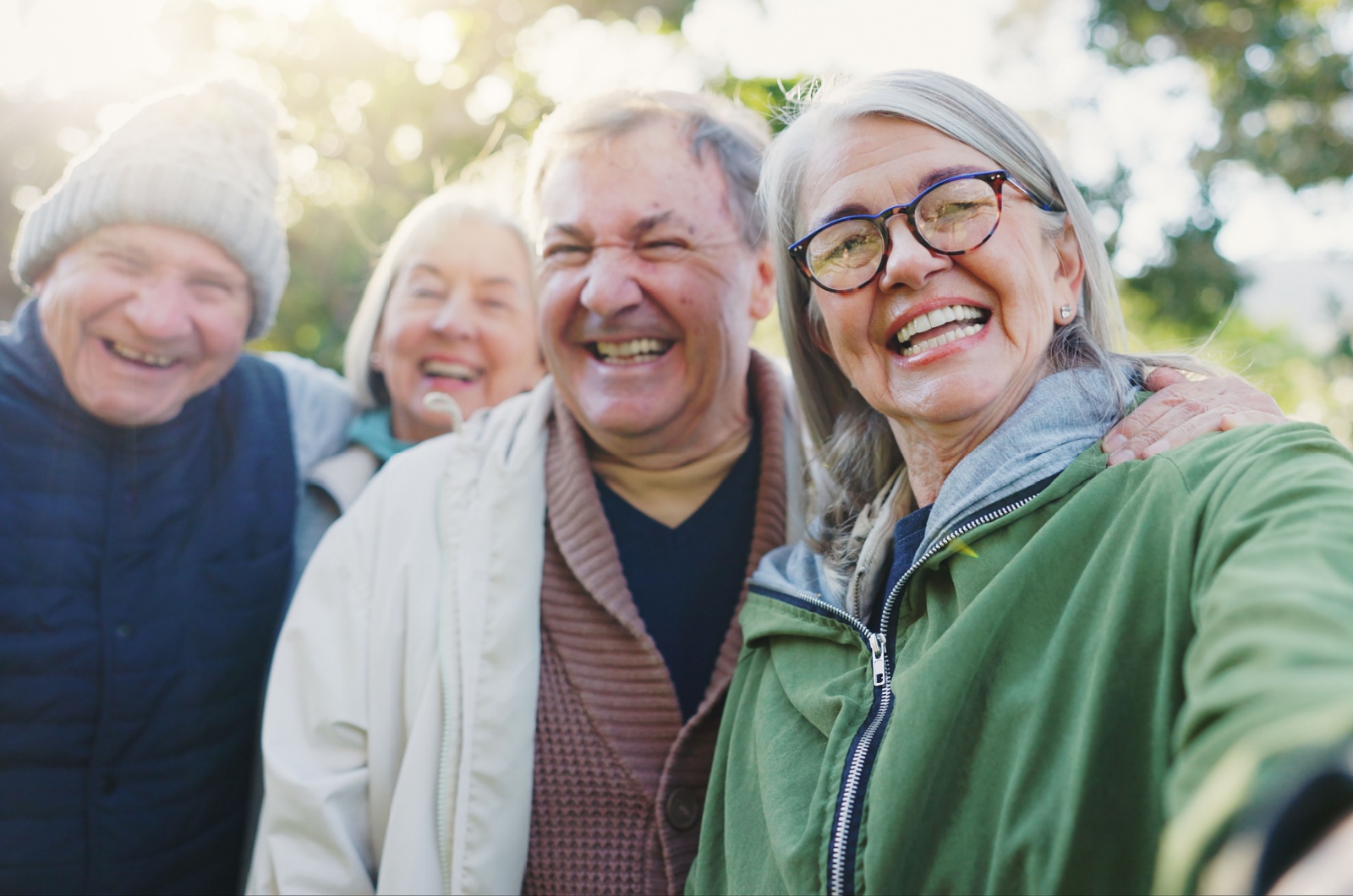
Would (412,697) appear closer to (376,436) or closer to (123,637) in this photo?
(123,637)

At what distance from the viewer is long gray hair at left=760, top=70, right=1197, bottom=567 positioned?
154cm

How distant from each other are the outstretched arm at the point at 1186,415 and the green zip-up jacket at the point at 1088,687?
48 mm

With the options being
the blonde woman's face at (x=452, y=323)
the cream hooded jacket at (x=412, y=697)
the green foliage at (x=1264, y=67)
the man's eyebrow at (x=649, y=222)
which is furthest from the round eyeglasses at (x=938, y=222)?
the green foliage at (x=1264, y=67)

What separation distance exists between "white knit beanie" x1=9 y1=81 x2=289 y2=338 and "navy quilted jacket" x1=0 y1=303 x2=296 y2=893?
0.28 metres

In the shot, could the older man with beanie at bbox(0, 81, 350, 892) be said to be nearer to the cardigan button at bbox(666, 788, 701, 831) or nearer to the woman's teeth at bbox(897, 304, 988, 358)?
the cardigan button at bbox(666, 788, 701, 831)

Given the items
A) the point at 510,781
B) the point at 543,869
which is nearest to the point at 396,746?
the point at 510,781

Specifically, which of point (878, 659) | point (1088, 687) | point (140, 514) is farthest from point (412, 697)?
point (1088, 687)

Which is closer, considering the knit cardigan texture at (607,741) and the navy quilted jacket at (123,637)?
the knit cardigan texture at (607,741)

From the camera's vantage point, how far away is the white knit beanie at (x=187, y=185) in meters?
2.28

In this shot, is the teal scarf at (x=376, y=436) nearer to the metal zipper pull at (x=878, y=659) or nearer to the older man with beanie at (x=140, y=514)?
the older man with beanie at (x=140, y=514)

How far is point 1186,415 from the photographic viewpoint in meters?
1.36

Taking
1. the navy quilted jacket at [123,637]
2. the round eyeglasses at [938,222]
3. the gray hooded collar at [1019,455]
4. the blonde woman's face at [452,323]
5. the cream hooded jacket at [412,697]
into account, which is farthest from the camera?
the blonde woman's face at [452,323]

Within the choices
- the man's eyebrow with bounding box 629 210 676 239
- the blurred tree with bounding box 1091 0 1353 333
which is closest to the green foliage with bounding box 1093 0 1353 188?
the blurred tree with bounding box 1091 0 1353 333

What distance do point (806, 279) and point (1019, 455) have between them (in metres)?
0.61
